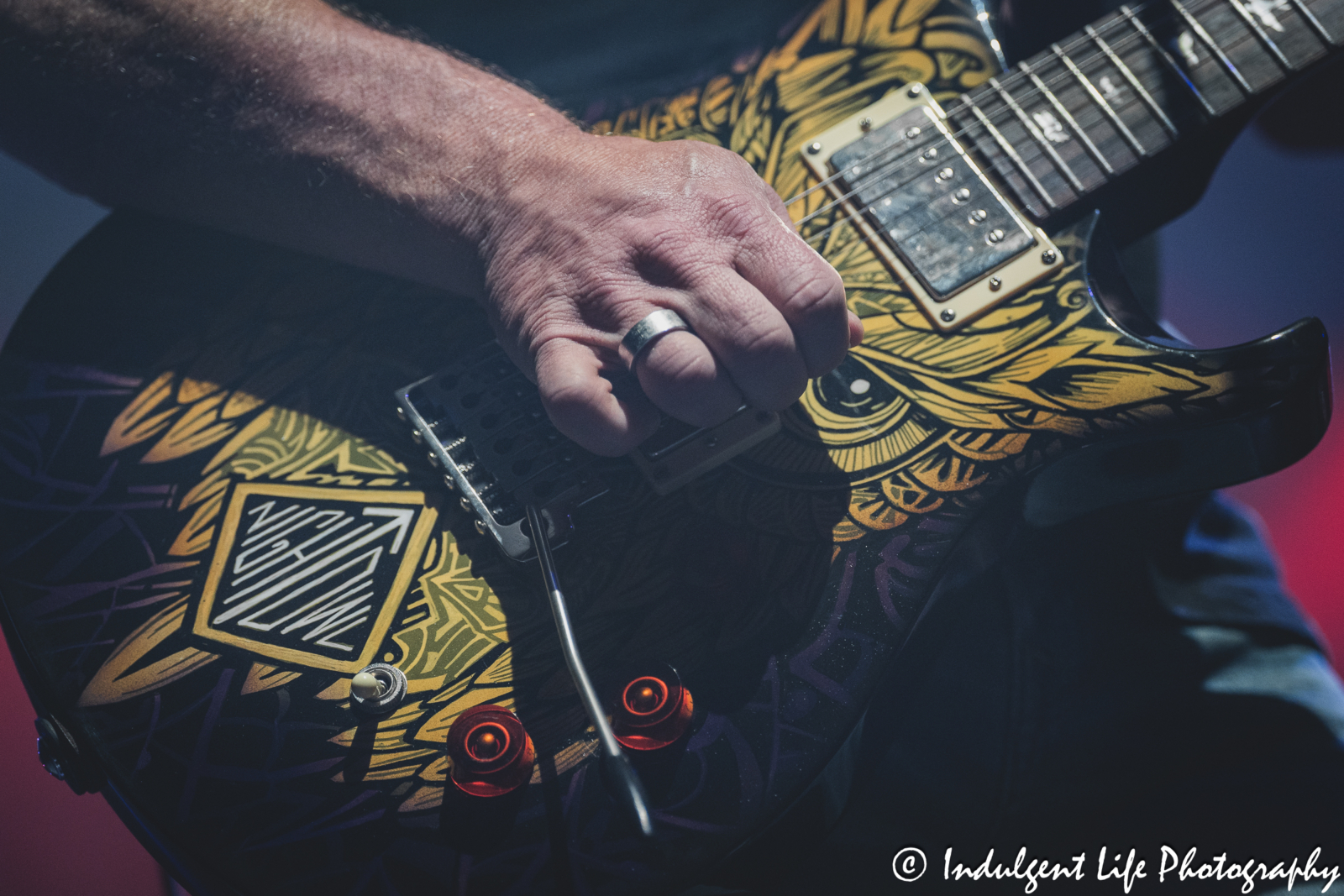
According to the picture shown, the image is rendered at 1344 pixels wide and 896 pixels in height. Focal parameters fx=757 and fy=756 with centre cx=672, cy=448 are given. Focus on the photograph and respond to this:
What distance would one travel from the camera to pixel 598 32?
42.0 inches

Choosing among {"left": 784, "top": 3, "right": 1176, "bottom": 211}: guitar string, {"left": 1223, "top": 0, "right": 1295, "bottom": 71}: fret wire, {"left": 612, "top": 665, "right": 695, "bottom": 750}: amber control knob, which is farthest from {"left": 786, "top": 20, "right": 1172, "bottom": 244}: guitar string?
{"left": 612, "top": 665, "right": 695, "bottom": 750}: amber control knob

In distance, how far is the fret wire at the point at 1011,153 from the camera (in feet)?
2.71

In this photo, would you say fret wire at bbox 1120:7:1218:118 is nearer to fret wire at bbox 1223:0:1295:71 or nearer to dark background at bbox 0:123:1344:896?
fret wire at bbox 1223:0:1295:71

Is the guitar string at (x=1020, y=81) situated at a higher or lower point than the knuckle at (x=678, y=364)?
higher

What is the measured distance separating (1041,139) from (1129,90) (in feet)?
0.40

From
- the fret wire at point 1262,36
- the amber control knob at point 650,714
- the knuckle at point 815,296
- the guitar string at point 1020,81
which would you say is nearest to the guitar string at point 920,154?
the guitar string at point 1020,81

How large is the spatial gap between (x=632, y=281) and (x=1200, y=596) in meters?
0.76

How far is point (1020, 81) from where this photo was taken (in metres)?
0.90

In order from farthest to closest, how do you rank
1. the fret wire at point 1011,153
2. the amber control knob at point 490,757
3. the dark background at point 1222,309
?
the dark background at point 1222,309 → the fret wire at point 1011,153 → the amber control knob at point 490,757

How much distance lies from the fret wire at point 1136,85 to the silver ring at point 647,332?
0.62 metres

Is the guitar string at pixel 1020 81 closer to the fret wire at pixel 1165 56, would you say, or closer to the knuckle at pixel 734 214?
the fret wire at pixel 1165 56

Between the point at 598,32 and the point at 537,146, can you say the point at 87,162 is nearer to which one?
the point at 537,146

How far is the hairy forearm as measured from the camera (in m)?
0.83

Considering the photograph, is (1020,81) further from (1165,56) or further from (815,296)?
(815,296)
